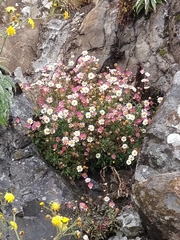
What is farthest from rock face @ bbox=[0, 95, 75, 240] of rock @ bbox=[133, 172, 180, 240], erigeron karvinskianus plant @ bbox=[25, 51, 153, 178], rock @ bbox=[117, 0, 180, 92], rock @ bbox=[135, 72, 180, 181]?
rock @ bbox=[117, 0, 180, 92]

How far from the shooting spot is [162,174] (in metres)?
3.28

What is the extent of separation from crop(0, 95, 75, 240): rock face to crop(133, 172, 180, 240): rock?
854 millimetres

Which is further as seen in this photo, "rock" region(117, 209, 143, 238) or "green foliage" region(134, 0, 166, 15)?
"green foliage" region(134, 0, 166, 15)

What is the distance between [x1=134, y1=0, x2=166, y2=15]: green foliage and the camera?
5738 millimetres

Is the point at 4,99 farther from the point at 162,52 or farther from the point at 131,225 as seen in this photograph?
the point at 162,52

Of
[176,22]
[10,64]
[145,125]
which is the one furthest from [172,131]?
[10,64]

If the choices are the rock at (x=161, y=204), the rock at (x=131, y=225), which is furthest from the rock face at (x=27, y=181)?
the rock at (x=161, y=204)

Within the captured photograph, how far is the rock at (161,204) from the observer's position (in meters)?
3.06

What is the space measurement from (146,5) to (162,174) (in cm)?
307

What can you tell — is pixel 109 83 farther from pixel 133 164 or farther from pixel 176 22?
pixel 176 22

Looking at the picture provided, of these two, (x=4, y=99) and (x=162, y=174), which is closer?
(x=162, y=174)

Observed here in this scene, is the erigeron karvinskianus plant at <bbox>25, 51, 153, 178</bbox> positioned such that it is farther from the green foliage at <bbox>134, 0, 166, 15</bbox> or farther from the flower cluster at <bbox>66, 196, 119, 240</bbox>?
the green foliage at <bbox>134, 0, 166, 15</bbox>

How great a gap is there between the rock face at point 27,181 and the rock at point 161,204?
0.85m

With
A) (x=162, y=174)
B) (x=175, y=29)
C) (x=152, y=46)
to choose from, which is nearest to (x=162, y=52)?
(x=152, y=46)
